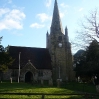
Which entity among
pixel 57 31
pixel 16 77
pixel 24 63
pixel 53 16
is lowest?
pixel 16 77

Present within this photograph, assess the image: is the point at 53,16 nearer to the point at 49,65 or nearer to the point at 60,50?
the point at 60,50

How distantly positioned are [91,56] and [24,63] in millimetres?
14811

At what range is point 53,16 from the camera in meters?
50.1

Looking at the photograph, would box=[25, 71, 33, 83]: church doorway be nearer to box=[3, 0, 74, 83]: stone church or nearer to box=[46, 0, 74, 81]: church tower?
box=[3, 0, 74, 83]: stone church

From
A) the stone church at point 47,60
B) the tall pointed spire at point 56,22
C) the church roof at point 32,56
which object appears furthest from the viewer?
the tall pointed spire at point 56,22

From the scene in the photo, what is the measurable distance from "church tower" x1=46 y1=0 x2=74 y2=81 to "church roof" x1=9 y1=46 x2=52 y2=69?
167 cm

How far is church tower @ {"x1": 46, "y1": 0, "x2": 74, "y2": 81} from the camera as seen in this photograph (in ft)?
153

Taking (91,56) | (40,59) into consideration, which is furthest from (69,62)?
(91,56)

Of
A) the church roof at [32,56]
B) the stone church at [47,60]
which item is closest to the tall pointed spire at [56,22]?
the stone church at [47,60]

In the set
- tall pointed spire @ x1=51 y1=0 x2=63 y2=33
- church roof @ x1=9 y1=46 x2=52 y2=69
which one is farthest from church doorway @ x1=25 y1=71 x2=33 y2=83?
tall pointed spire @ x1=51 y1=0 x2=63 y2=33

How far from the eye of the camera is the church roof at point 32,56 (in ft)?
145

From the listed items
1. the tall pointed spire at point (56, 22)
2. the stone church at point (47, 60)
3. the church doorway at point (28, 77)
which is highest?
the tall pointed spire at point (56, 22)

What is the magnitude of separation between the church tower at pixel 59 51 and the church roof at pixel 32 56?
167 cm

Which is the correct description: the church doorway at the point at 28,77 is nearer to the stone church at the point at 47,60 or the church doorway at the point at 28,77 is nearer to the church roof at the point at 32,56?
the stone church at the point at 47,60
